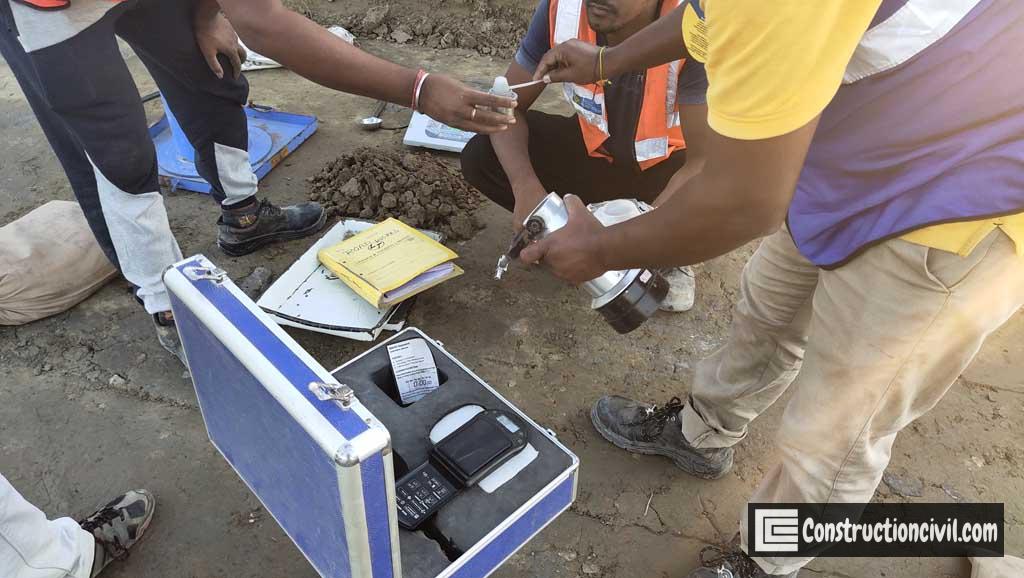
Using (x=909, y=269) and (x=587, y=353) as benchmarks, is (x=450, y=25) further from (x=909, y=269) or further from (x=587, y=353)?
(x=909, y=269)

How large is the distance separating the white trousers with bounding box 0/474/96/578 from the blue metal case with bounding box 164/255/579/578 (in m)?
0.45

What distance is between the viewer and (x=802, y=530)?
4.72 feet

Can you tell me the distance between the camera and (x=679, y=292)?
2.51m

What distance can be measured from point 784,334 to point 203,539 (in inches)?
64.2

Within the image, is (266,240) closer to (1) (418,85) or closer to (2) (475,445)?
(1) (418,85)

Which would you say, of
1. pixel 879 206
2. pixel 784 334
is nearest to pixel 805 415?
pixel 784 334

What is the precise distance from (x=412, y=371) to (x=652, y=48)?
1093 millimetres

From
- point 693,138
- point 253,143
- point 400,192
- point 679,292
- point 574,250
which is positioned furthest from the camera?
point 253,143

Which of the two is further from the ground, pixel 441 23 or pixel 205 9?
pixel 205 9

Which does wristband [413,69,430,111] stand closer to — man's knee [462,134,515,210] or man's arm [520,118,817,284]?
man's arm [520,118,817,284]

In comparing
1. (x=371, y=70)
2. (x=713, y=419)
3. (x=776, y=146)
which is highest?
(x=776, y=146)

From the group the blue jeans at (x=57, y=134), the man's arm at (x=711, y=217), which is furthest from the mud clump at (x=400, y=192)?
the man's arm at (x=711, y=217)

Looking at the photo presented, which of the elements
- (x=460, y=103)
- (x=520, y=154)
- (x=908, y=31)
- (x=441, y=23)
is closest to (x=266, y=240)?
(x=520, y=154)

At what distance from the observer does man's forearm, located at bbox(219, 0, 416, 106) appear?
1.58 metres
